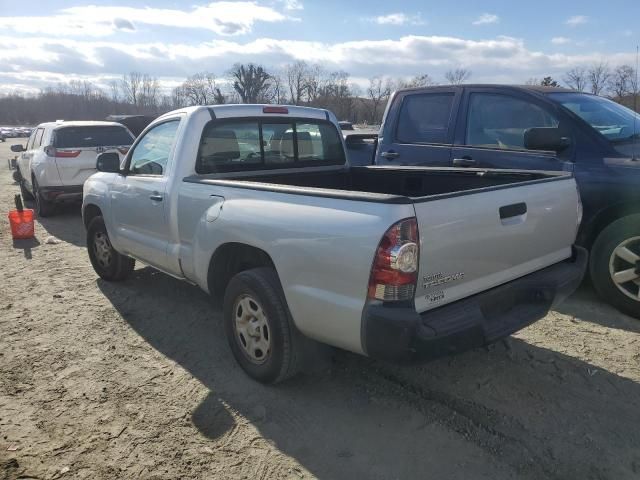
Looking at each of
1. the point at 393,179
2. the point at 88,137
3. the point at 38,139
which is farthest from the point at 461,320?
the point at 38,139

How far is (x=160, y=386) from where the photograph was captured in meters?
3.59

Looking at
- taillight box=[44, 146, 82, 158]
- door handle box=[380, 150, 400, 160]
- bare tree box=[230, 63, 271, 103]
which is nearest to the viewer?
door handle box=[380, 150, 400, 160]

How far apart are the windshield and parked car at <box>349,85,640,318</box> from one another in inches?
0.6

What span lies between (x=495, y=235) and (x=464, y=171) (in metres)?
1.35

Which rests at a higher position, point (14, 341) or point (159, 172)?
point (159, 172)

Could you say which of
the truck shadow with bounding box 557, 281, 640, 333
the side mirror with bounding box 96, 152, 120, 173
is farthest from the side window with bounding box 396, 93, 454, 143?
the side mirror with bounding box 96, 152, 120, 173

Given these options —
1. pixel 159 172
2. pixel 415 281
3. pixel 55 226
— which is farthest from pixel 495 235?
pixel 55 226

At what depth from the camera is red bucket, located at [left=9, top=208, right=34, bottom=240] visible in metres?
8.03

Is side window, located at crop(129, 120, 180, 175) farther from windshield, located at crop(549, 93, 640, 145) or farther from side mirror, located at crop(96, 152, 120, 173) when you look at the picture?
windshield, located at crop(549, 93, 640, 145)

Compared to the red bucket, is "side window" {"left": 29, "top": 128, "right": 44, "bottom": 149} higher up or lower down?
higher up

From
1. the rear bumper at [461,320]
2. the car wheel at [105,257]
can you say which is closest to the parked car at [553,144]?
the rear bumper at [461,320]

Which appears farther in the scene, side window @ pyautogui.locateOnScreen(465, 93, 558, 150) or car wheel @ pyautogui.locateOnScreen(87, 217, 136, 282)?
car wheel @ pyautogui.locateOnScreen(87, 217, 136, 282)

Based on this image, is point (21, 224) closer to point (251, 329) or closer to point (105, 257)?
point (105, 257)

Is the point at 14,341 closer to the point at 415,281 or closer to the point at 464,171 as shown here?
the point at 415,281
